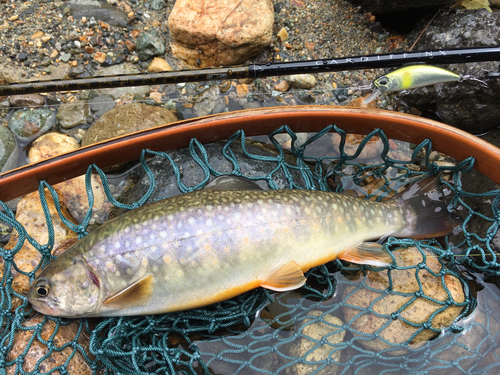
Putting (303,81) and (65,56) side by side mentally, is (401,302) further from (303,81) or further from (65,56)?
(65,56)

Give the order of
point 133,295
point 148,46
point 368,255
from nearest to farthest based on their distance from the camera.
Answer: point 133,295 < point 368,255 < point 148,46

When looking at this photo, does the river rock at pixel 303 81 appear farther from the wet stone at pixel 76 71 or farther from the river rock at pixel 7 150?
the river rock at pixel 7 150

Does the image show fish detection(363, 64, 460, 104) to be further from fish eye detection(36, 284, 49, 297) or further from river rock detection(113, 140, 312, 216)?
fish eye detection(36, 284, 49, 297)

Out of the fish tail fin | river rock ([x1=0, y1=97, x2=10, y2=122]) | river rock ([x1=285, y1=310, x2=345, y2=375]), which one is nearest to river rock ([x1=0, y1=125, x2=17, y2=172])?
river rock ([x1=0, y1=97, x2=10, y2=122])

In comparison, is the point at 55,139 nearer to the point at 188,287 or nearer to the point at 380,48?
the point at 188,287

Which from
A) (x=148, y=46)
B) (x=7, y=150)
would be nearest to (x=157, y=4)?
(x=148, y=46)
